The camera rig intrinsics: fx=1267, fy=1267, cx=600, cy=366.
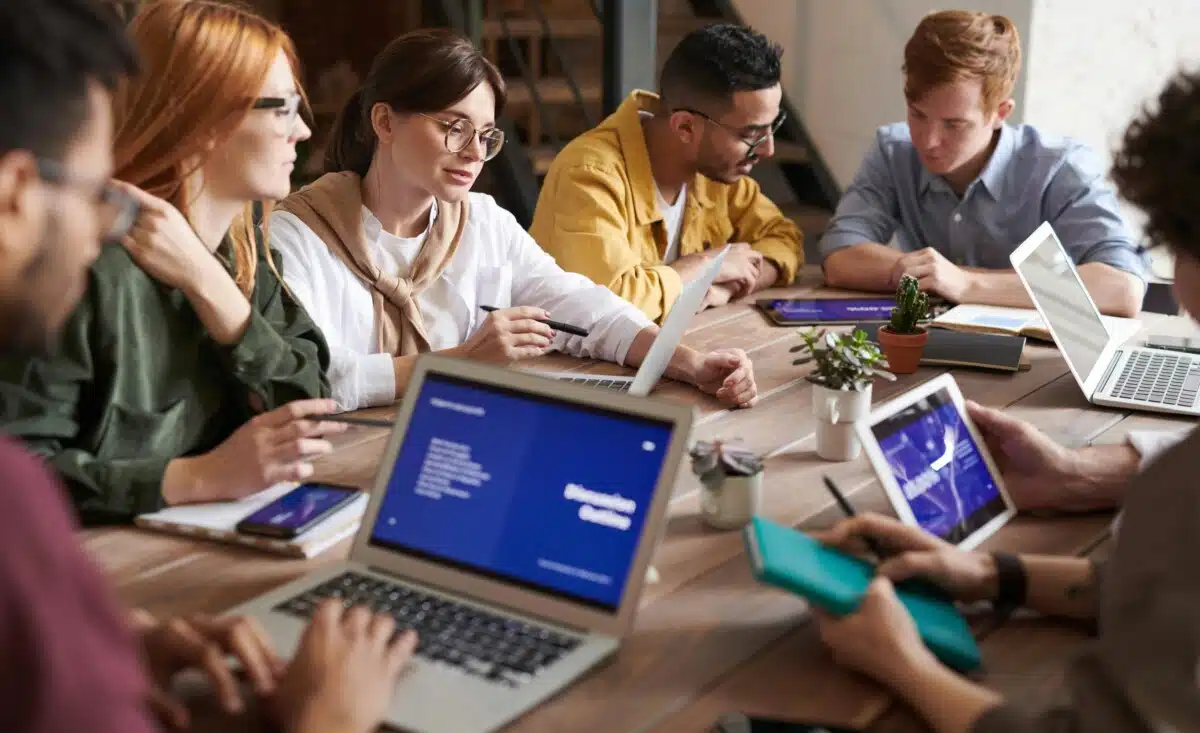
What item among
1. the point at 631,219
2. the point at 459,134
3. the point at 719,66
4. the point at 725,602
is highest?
the point at 719,66

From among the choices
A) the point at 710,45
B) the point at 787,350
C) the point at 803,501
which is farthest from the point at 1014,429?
the point at 710,45

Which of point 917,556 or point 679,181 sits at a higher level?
point 679,181

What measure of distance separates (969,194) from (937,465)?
63.2 inches

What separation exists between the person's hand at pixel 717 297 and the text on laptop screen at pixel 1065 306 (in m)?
0.72

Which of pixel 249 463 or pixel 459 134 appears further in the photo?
pixel 459 134

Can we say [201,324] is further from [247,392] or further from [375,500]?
[375,500]

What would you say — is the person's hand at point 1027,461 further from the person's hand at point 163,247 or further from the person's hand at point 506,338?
the person's hand at point 163,247

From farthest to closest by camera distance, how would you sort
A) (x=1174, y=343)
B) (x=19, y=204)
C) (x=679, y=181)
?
1. (x=679, y=181)
2. (x=1174, y=343)
3. (x=19, y=204)

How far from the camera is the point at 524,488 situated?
4.29ft

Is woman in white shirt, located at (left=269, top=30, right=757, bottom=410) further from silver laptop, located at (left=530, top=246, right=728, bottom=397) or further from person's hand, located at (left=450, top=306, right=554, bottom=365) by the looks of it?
silver laptop, located at (left=530, top=246, right=728, bottom=397)

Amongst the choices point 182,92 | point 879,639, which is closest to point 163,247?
point 182,92

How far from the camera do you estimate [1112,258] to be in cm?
277

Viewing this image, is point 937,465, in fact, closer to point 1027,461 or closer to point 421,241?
point 1027,461

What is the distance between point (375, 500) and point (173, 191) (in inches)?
26.1
